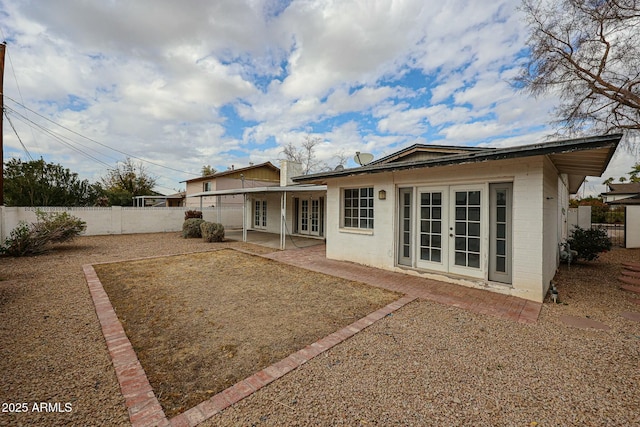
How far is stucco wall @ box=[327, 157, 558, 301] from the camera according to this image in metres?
4.65

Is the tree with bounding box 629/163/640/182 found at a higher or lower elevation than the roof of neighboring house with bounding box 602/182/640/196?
higher

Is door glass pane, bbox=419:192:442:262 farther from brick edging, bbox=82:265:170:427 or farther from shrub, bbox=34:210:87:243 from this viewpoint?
shrub, bbox=34:210:87:243

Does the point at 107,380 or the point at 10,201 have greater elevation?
the point at 10,201

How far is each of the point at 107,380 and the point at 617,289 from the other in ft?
29.1

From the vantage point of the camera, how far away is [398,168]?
Result: 5.85m

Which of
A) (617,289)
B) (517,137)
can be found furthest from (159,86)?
(517,137)

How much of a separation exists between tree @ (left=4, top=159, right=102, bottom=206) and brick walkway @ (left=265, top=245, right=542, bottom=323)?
14287mm

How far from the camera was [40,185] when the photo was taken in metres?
13.4

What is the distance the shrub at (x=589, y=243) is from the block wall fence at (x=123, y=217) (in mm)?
17515

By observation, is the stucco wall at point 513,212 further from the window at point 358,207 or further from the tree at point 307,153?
the tree at point 307,153

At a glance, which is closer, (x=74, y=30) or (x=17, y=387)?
(x=17, y=387)

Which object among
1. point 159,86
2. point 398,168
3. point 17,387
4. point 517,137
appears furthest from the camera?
point 517,137

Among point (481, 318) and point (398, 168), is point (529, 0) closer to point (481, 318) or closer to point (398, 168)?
point (398, 168)

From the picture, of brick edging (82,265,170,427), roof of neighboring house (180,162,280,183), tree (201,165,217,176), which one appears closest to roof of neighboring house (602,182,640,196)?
roof of neighboring house (180,162,280,183)
